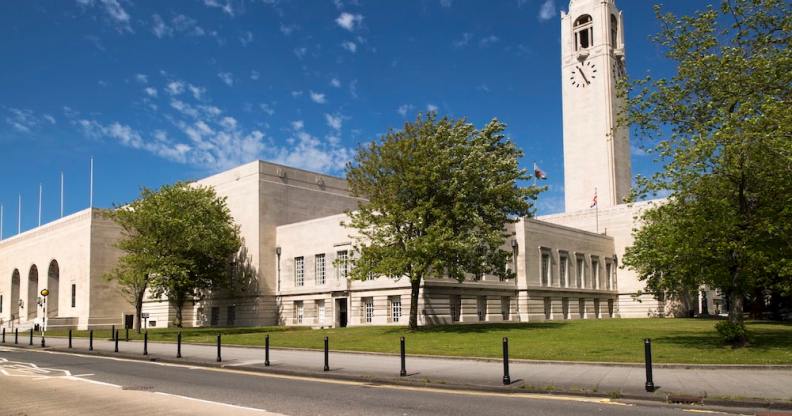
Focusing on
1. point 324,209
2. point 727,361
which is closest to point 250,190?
point 324,209

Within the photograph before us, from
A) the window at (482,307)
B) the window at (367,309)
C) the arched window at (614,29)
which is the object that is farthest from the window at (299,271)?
the arched window at (614,29)

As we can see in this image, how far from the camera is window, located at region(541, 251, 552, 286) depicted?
61.7 m

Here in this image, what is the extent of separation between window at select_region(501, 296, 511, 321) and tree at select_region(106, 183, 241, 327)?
22.7 metres

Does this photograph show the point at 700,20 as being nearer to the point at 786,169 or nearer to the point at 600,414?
the point at 786,169

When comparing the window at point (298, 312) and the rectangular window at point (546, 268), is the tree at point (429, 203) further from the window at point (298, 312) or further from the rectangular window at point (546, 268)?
the rectangular window at point (546, 268)

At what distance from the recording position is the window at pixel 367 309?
51062 millimetres

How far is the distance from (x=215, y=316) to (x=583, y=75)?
56.1 metres

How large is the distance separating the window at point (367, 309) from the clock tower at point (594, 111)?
4368 centimetres

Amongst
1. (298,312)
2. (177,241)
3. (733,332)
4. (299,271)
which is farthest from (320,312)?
(733,332)

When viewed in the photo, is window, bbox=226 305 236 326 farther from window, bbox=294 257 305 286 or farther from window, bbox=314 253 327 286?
window, bbox=314 253 327 286

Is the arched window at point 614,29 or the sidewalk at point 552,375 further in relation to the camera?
the arched window at point 614,29

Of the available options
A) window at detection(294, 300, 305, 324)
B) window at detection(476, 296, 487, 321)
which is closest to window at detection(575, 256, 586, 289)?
window at detection(476, 296, 487, 321)

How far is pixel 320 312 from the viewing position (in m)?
54.9

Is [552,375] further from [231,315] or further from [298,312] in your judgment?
[231,315]
